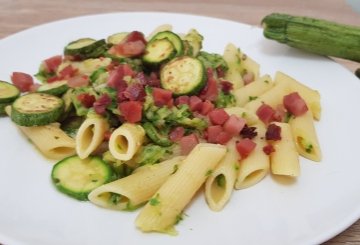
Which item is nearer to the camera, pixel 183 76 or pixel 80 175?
pixel 80 175

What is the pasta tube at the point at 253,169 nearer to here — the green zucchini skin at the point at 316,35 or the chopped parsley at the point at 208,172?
the chopped parsley at the point at 208,172

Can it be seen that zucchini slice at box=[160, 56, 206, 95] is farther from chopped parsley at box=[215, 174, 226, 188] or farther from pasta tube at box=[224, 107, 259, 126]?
chopped parsley at box=[215, 174, 226, 188]

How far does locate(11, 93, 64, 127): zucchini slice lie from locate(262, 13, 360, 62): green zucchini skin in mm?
1427

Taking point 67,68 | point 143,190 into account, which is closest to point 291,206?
point 143,190

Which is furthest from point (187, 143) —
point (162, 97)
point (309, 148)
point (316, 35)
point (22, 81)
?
point (316, 35)

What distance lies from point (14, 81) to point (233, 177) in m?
1.42

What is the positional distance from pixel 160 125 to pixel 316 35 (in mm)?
1285

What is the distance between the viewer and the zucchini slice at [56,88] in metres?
2.94

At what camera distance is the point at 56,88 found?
2949mm

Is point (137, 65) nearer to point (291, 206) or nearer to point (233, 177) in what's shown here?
point (233, 177)

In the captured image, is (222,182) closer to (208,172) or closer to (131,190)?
(208,172)

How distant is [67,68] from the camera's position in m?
3.11

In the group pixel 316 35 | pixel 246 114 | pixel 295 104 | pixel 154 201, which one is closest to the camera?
pixel 154 201

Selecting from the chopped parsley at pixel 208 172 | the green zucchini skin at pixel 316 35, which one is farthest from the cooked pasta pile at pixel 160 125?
the green zucchini skin at pixel 316 35
